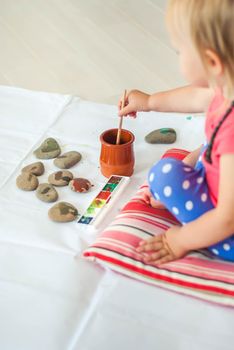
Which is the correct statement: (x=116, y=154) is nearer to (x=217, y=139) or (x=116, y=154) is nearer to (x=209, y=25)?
(x=217, y=139)

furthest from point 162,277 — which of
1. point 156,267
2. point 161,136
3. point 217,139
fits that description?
point 161,136

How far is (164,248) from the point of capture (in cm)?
91

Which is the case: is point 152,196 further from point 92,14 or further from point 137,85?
point 92,14

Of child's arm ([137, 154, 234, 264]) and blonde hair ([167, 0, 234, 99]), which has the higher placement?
blonde hair ([167, 0, 234, 99])

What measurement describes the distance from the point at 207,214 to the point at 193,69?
21 centimetres

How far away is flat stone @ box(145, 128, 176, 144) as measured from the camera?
4.14 ft

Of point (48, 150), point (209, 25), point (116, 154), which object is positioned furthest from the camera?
point (48, 150)

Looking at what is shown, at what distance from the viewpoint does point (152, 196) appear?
1.01m

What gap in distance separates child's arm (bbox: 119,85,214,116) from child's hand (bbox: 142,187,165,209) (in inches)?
6.4

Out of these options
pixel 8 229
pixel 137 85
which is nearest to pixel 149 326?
pixel 8 229

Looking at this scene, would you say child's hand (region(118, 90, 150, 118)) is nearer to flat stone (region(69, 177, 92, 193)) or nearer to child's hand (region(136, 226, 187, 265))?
flat stone (region(69, 177, 92, 193))

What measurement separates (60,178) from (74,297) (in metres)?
0.33

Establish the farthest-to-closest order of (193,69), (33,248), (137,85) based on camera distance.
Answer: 1. (137,85)
2. (33,248)
3. (193,69)

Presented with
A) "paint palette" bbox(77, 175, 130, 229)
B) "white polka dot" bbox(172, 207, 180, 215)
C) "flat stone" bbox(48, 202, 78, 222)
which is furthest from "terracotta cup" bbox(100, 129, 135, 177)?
"white polka dot" bbox(172, 207, 180, 215)
